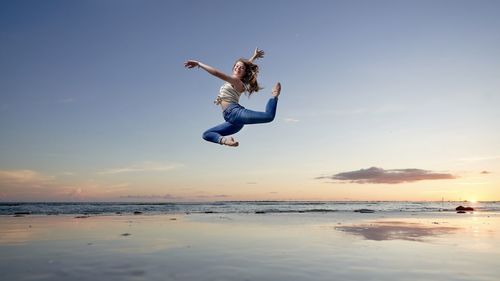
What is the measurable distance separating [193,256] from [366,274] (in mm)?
4674

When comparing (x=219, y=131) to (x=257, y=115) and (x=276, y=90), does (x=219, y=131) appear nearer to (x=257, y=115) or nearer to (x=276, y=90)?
(x=257, y=115)

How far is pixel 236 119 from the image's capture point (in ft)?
22.6

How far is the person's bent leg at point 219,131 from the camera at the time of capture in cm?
705

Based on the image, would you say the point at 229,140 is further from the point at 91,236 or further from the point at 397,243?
the point at 91,236

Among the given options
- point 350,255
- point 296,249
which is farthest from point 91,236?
point 350,255

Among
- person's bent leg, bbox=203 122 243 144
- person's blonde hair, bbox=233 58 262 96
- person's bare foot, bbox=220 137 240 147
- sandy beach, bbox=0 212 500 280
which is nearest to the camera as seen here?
person's bare foot, bbox=220 137 240 147

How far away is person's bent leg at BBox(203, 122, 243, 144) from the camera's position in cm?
705

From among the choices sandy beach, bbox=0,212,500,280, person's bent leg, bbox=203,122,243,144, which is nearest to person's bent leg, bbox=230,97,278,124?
person's bent leg, bbox=203,122,243,144

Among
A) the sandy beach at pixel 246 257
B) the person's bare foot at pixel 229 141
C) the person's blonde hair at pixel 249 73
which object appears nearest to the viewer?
the person's bare foot at pixel 229 141

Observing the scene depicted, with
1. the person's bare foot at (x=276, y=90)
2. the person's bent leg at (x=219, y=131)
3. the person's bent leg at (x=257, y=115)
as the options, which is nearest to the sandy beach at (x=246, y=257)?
the person's bent leg at (x=219, y=131)

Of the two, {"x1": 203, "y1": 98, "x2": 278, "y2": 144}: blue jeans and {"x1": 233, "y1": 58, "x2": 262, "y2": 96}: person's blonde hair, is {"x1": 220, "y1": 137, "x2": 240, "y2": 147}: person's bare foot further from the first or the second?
{"x1": 233, "y1": 58, "x2": 262, "y2": 96}: person's blonde hair

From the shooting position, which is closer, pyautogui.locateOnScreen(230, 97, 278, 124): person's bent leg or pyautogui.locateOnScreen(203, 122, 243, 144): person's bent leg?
pyautogui.locateOnScreen(230, 97, 278, 124): person's bent leg

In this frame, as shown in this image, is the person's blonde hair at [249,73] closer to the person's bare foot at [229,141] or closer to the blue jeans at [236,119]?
the blue jeans at [236,119]

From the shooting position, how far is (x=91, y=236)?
1576 centimetres
